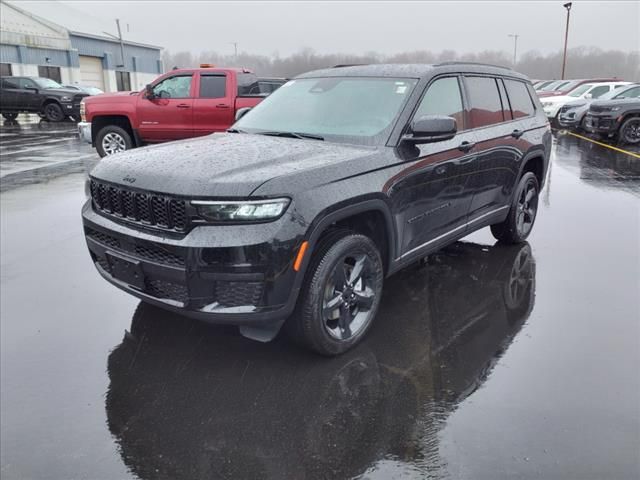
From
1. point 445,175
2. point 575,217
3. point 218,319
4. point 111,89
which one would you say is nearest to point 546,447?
point 218,319

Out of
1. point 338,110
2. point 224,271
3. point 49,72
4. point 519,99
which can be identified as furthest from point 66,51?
point 224,271

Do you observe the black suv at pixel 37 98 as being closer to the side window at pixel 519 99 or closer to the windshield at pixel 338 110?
the windshield at pixel 338 110

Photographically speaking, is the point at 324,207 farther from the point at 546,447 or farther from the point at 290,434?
the point at 546,447

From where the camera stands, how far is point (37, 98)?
2248cm

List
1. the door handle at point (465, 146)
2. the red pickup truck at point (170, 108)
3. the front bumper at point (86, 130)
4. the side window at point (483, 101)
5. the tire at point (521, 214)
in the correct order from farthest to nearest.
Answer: the front bumper at point (86, 130) → the red pickup truck at point (170, 108) → the tire at point (521, 214) → the side window at point (483, 101) → the door handle at point (465, 146)

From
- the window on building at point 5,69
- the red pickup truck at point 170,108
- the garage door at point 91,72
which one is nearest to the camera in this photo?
the red pickup truck at point 170,108

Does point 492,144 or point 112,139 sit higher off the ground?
point 492,144

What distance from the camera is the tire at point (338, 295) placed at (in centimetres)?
311

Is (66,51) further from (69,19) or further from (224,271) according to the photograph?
(224,271)

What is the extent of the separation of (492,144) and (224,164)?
266cm

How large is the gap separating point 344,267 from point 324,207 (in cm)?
54

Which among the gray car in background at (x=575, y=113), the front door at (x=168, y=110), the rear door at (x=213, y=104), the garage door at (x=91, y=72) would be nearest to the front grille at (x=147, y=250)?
the rear door at (x=213, y=104)

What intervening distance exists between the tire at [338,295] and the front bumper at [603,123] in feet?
44.2

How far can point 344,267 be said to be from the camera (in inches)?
133
